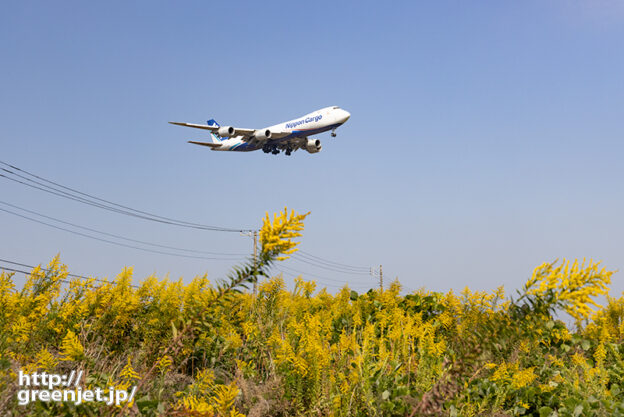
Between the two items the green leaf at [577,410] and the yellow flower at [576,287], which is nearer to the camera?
the yellow flower at [576,287]

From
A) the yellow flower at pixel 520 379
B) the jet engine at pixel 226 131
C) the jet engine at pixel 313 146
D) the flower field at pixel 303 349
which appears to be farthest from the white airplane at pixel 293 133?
the yellow flower at pixel 520 379

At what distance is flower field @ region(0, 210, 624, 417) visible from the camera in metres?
1.71

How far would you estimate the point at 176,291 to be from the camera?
5051mm

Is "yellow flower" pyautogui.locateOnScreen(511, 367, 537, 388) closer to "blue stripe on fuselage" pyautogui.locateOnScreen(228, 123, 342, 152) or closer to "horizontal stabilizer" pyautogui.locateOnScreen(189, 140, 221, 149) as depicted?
"blue stripe on fuselage" pyautogui.locateOnScreen(228, 123, 342, 152)

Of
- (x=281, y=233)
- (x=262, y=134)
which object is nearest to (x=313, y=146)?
(x=262, y=134)

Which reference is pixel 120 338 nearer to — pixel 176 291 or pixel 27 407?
pixel 176 291

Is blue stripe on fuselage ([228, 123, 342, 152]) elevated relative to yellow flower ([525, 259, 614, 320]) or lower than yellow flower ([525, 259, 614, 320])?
elevated

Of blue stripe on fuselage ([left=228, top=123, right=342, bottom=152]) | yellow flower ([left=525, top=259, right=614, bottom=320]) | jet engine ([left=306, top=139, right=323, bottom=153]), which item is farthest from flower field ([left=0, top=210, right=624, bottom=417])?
jet engine ([left=306, top=139, right=323, bottom=153])

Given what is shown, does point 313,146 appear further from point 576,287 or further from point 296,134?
point 576,287

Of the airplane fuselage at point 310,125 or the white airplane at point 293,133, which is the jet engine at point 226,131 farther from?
the airplane fuselage at point 310,125

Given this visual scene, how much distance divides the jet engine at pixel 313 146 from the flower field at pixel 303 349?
34.4m

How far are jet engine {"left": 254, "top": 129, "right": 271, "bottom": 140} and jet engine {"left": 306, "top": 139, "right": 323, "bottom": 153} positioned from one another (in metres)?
4.41

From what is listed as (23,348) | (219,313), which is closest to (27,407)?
(23,348)

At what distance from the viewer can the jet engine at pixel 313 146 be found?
40.3 m
